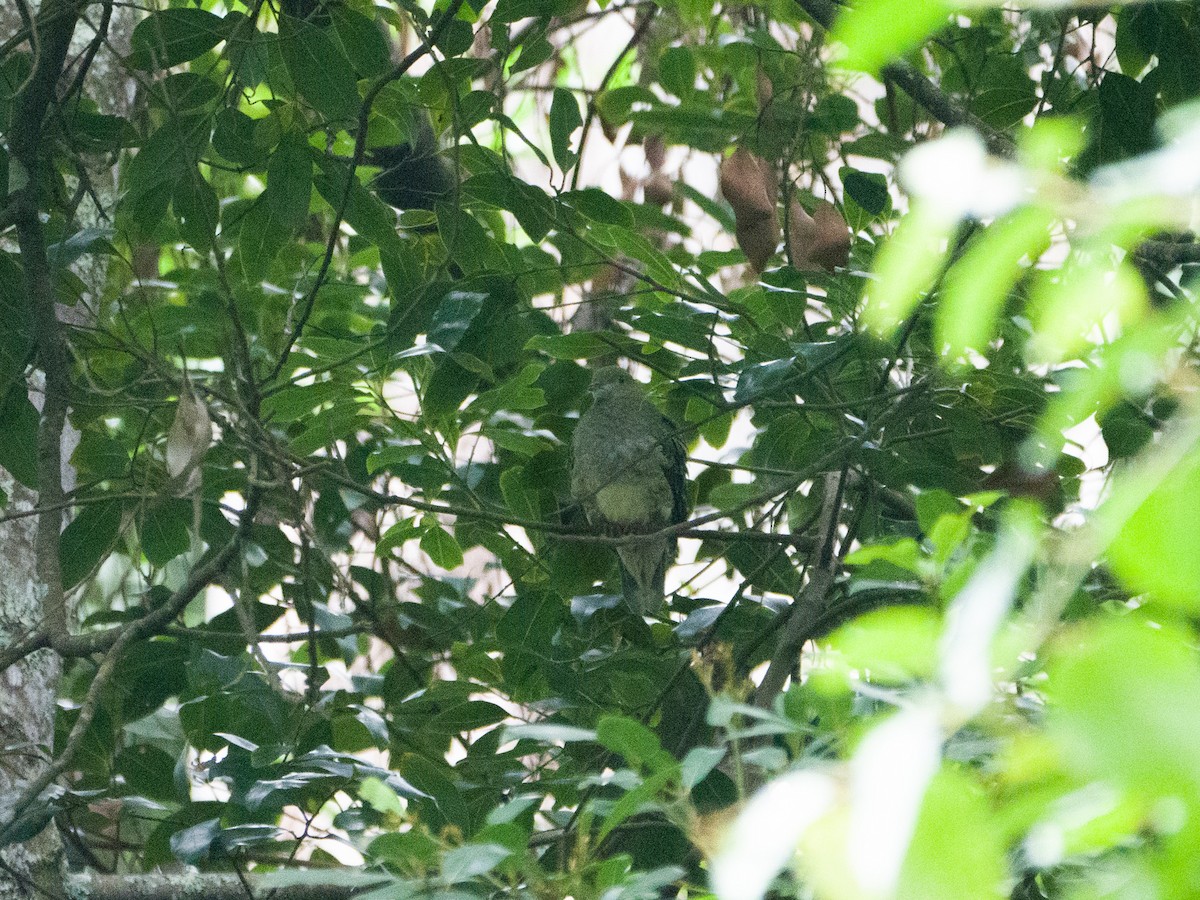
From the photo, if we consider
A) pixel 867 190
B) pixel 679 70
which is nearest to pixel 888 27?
pixel 867 190

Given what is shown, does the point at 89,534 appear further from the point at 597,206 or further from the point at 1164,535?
the point at 1164,535

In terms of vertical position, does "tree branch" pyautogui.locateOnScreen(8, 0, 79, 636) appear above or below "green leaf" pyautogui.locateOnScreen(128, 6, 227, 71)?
below

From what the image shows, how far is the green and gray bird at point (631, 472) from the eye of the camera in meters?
3.90

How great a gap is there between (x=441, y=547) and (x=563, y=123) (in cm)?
112

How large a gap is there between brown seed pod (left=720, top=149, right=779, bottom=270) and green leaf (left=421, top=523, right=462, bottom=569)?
3.48ft

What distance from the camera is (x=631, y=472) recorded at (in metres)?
4.29

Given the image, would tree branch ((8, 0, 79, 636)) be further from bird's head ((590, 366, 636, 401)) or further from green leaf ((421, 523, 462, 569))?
bird's head ((590, 366, 636, 401))

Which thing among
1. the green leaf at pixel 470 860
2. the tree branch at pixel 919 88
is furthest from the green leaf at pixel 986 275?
the tree branch at pixel 919 88

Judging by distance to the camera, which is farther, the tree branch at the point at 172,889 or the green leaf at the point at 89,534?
the green leaf at the point at 89,534

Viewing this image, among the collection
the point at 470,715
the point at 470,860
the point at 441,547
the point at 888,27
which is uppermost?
the point at 888,27

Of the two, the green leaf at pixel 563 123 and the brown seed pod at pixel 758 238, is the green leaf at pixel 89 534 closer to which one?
the green leaf at pixel 563 123

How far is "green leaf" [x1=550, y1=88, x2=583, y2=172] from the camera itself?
8.51 ft

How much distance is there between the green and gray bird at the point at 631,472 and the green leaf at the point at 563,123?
4.15 ft

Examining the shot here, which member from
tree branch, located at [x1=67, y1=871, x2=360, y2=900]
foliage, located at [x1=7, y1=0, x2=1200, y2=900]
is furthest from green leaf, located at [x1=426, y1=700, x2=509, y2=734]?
tree branch, located at [x1=67, y1=871, x2=360, y2=900]
